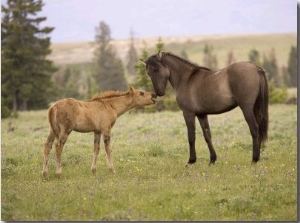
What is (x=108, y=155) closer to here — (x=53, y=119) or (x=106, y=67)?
(x=53, y=119)

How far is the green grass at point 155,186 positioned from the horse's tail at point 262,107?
0.83m

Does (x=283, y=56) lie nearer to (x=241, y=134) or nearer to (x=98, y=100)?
(x=241, y=134)

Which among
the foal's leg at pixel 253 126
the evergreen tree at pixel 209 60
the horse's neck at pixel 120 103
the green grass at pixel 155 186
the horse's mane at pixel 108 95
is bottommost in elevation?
the evergreen tree at pixel 209 60

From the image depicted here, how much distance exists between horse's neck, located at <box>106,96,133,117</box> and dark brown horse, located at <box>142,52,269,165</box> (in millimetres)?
860

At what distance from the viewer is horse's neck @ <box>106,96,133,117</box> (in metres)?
11.3

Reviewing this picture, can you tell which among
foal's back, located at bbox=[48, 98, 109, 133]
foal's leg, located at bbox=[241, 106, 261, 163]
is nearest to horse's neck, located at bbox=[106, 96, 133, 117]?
foal's back, located at bbox=[48, 98, 109, 133]

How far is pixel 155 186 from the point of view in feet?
28.9

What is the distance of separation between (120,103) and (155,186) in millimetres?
3239

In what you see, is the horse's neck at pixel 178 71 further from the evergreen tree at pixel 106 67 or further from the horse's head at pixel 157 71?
the evergreen tree at pixel 106 67

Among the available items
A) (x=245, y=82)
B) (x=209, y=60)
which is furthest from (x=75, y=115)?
(x=209, y=60)

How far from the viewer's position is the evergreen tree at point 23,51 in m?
37.0

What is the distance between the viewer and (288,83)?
75.1 m

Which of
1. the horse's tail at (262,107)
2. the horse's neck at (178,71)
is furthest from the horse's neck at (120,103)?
the horse's tail at (262,107)

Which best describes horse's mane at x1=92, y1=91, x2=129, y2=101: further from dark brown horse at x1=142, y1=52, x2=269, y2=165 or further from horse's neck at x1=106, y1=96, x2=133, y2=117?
dark brown horse at x1=142, y1=52, x2=269, y2=165
